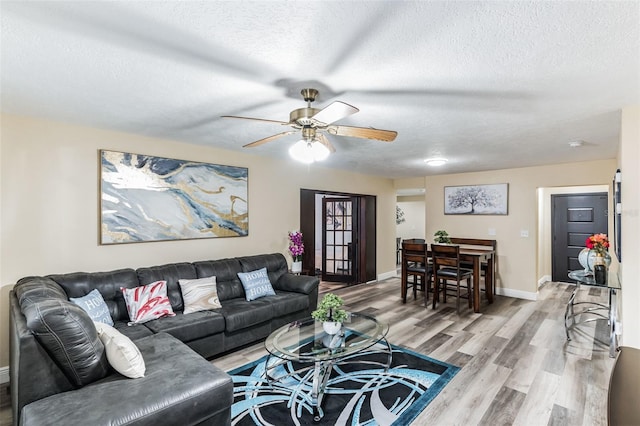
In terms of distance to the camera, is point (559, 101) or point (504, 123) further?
point (504, 123)

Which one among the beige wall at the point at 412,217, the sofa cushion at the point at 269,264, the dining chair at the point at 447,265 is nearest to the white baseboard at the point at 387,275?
the dining chair at the point at 447,265

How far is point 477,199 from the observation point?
590 centimetres

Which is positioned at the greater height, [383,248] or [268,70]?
[268,70]

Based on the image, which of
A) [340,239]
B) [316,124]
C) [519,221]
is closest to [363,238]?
[340,239]

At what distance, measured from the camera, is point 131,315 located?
2861 millimetres

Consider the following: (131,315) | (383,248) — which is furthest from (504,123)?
(383,248)

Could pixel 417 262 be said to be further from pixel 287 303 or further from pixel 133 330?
pixel 133 330

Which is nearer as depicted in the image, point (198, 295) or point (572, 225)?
point (198, 295)

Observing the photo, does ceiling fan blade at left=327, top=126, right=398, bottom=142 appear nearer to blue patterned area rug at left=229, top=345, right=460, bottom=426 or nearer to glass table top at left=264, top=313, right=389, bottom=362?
glass table top at left=264, top=313, right=389, bottom=362

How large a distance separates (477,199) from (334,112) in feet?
16.4

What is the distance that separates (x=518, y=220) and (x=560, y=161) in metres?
1.16

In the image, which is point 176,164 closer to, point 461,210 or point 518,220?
point 461,210

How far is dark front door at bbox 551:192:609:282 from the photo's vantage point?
607cm

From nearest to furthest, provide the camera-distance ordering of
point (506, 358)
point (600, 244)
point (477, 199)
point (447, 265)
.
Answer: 1. point (506, 358)
2. point (600, 244)
3. point (447, 265)
4. point (477, 199)
